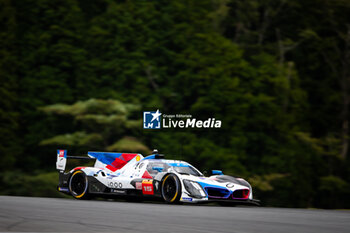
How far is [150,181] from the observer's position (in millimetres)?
14070

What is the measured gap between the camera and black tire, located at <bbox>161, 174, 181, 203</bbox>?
43.9 feet

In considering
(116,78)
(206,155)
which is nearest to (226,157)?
(206,155)

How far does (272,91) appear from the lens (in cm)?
3036

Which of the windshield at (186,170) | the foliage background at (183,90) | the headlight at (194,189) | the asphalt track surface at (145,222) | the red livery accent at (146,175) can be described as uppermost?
the foliage background at (183,90)

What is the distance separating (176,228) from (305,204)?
864 inches

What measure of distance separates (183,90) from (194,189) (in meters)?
17.3

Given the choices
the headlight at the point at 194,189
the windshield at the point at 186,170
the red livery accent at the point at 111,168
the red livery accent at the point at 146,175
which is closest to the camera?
the headlight at the point at 194,189

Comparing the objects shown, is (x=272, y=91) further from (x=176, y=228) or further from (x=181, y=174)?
(x=176, y=228)

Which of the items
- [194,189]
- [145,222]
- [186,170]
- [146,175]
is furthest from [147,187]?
[145,222]

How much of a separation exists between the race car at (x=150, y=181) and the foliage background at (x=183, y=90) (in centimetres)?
982

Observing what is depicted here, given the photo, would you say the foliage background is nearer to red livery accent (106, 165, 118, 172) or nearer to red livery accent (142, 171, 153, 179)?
red livery accent (106, 165, 118, 172)

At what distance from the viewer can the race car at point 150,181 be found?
13368mm

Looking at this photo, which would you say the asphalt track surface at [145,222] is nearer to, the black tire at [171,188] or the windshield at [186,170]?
the black tire at [171,188]

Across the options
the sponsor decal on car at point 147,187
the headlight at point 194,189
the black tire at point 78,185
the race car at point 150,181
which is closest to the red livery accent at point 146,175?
the race car at point 150,181
